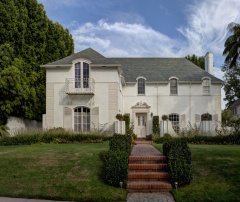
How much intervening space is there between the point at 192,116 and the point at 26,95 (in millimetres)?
15632

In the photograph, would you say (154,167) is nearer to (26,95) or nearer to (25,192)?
(25,192)

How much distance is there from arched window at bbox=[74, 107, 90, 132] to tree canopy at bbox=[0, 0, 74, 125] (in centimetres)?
470

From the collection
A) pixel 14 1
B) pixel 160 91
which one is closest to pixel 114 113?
pixel 160 91

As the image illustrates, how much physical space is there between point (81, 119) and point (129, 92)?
7138 mm

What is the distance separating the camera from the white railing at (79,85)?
2295 cm

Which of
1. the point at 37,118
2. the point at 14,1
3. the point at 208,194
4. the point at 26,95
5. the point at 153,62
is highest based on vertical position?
the point at 14,1

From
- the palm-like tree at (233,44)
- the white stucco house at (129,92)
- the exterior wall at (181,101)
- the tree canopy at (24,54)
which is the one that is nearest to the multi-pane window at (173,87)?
the white stucco house at (129,92)

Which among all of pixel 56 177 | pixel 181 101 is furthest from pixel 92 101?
pixel 56 177

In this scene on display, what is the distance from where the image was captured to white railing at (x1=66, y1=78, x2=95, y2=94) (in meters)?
23.0

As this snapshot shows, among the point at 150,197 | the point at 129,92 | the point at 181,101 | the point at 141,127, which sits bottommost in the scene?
the point at 150,197

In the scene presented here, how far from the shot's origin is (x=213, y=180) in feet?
30.5

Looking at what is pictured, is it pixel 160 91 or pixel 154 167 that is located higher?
pixel 160 91

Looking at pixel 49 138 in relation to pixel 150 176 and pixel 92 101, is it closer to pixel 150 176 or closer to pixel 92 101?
pixel 92 101

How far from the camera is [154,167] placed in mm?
10359
